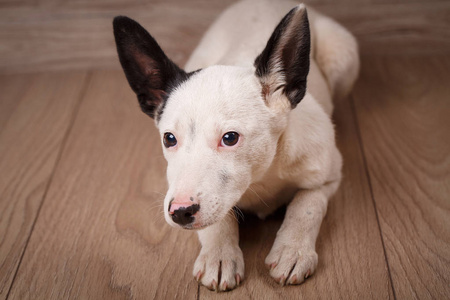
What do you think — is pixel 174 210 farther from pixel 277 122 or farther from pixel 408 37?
pixel 408 37

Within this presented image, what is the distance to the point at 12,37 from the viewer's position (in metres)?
2.67

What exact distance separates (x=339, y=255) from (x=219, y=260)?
15.6 inches

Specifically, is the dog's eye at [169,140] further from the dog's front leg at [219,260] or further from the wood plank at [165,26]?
the wood plank at [165,26]

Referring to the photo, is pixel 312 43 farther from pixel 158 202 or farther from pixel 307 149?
pixel 158 202

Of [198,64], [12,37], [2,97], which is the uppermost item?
[198,64]

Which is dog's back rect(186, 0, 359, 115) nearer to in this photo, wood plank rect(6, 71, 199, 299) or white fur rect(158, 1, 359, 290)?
white fur rect(158, 1, 359, 290)

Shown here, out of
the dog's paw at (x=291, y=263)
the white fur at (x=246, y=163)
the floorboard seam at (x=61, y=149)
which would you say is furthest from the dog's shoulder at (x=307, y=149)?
the floorboard seam at (x=61, y=149)

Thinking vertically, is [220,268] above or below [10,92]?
above

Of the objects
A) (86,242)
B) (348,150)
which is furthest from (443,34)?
(86,242)

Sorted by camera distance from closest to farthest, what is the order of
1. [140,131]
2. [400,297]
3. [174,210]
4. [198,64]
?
[174,210] < [400,297] < [198,64] < [140,131]

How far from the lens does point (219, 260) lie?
147cm

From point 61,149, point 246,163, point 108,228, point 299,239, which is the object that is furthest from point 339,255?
point 61,149

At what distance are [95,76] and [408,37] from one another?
1.73 meters

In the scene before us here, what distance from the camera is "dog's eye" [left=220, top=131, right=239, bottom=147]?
1.34m
